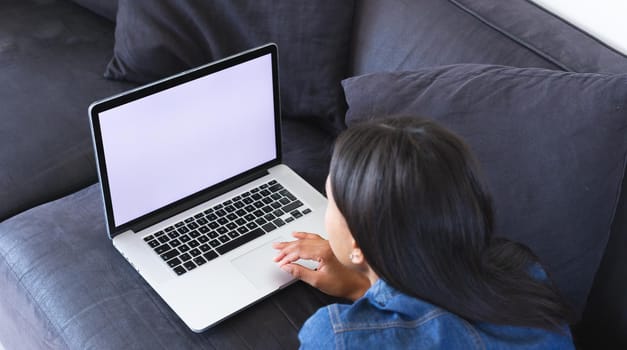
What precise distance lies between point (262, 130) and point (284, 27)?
10.1 inches

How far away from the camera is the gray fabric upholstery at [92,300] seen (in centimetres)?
113

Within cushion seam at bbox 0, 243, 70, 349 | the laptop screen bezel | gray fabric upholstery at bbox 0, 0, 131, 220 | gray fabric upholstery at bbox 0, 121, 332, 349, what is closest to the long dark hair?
gray fabric upholstery at bbox 0, 121, 332, 349

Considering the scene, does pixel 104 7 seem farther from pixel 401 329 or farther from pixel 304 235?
pixel 401 329

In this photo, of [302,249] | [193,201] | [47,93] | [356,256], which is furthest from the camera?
[47,93]

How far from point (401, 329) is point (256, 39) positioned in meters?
0.84

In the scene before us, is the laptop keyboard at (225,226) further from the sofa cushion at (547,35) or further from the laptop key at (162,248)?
the sofa cushion at (547,35)

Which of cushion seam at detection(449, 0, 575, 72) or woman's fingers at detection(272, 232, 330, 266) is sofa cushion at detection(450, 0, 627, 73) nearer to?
cushion seam at detection(449, 0, 575, 72)

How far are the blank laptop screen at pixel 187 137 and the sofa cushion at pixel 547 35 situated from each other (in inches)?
16.5

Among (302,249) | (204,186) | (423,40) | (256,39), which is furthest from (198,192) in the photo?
(423,40)

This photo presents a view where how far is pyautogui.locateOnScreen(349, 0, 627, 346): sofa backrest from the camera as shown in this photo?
3.81 feet

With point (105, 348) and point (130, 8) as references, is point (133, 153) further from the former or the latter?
point (130, 8)

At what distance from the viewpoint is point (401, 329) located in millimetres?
890

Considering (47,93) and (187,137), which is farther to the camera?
(47,93)

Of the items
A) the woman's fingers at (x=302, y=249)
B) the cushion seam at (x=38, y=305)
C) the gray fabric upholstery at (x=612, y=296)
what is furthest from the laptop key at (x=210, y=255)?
the gray fabric upholstery at (x=612, y=296)
